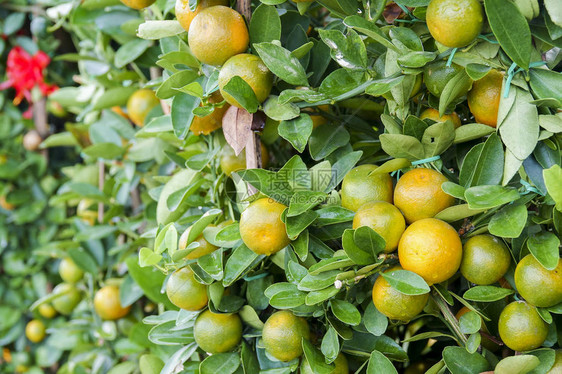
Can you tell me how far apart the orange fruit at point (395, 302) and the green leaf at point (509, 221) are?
0.11 m

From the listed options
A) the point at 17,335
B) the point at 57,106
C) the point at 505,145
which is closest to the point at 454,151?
the point at 505,145

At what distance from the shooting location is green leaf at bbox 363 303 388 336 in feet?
1.71

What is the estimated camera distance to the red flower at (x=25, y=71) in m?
1.46

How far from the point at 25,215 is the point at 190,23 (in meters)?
1.12

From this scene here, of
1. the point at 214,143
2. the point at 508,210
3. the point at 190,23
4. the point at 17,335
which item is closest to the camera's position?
the point at 508,210

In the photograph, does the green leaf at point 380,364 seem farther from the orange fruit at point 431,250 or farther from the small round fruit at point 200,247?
the small round fruit at point 200,247

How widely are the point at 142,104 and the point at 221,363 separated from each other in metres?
0.55

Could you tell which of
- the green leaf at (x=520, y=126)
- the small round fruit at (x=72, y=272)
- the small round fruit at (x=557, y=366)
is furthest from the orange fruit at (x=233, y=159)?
the small round fruit at (x=72, y=272)

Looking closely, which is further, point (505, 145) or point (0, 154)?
point (0, 154)

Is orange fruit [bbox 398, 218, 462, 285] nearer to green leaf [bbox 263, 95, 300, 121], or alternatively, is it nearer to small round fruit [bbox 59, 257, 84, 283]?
green leaf [bbox 263, 95, 300, 121]

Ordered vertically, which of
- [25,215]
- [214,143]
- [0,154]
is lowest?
[25,215]

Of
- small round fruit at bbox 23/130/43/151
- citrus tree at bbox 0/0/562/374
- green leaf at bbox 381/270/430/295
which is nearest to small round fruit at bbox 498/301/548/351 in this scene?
citrus tree at bbox 0/0/562/374

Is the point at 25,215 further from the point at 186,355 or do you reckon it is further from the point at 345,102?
the point at 345,102

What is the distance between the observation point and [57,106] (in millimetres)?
1489
